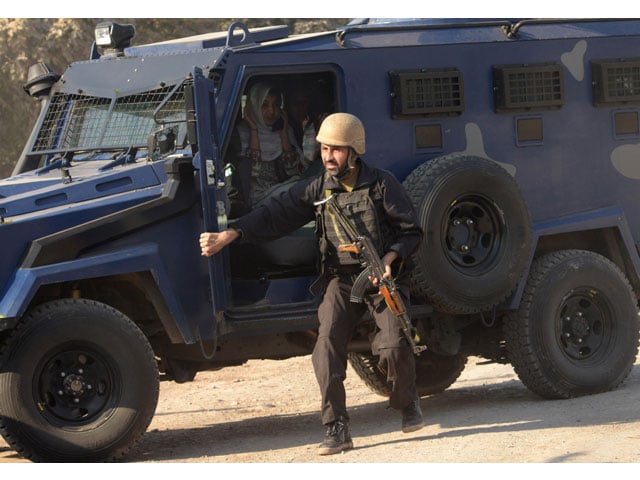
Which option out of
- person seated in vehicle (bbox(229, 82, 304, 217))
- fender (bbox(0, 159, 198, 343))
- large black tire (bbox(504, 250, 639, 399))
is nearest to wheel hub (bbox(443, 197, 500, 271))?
large black tire (bbox(504, 250, 639, 399))

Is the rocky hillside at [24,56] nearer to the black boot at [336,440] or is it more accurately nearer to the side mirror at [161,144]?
the side mirror at [161,144]

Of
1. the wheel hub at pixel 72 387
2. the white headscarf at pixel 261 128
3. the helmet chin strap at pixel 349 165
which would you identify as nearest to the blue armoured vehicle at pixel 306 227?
the wheel hub at pixel 72 387

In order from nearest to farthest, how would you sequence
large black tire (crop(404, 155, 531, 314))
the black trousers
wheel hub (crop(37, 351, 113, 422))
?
1. wheel hub (crop(37, 351, 113, 422))
2. the black trousers
3. large black tire (crop(404, 155, 531, 314))

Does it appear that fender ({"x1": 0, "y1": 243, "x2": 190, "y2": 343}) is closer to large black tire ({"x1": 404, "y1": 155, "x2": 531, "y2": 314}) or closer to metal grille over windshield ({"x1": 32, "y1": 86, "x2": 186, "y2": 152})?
metal grille over windshield ({"x1": 32, "y1": 86, "x2": 186, "y2": 152})

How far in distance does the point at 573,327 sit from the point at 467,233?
1.22 metres

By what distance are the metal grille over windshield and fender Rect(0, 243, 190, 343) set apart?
1.03 metres

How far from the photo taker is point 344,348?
7.51m

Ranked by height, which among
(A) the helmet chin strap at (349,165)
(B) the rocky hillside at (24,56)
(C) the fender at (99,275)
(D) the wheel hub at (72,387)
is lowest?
(D) the wheel hub at (72,387)

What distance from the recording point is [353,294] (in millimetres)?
7512

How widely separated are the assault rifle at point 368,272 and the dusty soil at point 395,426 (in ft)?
2.27

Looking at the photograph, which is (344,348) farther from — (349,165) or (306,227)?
(306,227)

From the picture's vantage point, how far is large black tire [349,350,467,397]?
955 cm

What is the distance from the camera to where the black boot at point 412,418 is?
773 cm

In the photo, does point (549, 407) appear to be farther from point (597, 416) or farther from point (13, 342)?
point (13, 342)
